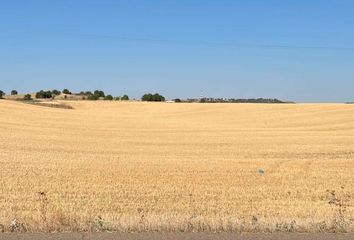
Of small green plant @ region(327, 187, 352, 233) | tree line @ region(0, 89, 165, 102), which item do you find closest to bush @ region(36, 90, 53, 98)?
tree line @ region(0, 89, 165, 102)

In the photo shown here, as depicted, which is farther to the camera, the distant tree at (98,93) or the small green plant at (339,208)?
the distant tree at (98,93)

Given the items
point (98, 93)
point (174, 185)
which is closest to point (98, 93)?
point (98, 93)

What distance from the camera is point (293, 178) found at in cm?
1525

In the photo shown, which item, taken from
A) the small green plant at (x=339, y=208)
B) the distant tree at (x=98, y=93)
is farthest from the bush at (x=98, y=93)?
the small green plant at (x=339, y=208)

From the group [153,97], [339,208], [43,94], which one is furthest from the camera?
[43,94]

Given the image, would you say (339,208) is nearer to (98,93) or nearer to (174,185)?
(174,185)

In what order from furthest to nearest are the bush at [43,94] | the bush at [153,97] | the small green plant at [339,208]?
the bush at [43,94] → the bush at [153,97] → the small green plant at [339,208]

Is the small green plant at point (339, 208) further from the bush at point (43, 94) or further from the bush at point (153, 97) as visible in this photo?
the bush at point (43, 94)

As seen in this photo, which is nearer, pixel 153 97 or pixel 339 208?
pixel 339 208

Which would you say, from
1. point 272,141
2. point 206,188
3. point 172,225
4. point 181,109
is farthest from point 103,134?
point 181,109

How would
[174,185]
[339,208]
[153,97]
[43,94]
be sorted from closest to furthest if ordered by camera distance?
[339,208], [174,185], [153,97], [43,94]

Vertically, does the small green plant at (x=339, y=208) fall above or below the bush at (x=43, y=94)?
below

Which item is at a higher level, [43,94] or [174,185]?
[43,94]

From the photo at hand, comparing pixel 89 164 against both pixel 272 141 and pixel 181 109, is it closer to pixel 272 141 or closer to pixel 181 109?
pixel 272 141
